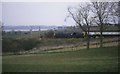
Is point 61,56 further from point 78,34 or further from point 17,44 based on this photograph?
point 17,44

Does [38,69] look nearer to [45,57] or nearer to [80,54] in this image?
[45,57]

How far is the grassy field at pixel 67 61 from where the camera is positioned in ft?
15.5

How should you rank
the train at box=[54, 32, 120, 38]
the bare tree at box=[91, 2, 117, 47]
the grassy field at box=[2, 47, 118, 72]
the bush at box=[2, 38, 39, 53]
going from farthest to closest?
the bare tree at box=[91, 2, 117, 47] → the train at box=[54, 32, 120, 38] → the bush at box=[2, 38, 39, 53] → the grassy field at box=[2, 47, 118, 72]

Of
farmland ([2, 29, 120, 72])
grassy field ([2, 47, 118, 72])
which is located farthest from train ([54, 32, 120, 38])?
grassy field ([2, 47, 118, 72])

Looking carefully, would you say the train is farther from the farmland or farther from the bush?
the bush

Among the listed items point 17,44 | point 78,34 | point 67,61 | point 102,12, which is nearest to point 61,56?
point 67,61

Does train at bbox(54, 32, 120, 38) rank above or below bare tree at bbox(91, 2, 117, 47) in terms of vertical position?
below

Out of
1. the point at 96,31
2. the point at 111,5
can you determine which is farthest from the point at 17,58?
the point at 111,5

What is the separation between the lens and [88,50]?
5.43 m

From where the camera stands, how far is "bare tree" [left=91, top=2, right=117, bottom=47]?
5539 millimetres

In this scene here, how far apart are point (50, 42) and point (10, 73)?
4.19 feet

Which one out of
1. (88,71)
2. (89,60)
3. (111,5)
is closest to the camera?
(88,71)

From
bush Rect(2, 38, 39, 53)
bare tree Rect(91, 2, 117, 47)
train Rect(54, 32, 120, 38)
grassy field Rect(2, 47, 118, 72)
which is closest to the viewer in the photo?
grassy field Rect(2, 47, 118, 72)

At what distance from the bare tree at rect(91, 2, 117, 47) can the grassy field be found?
0.50 meters
